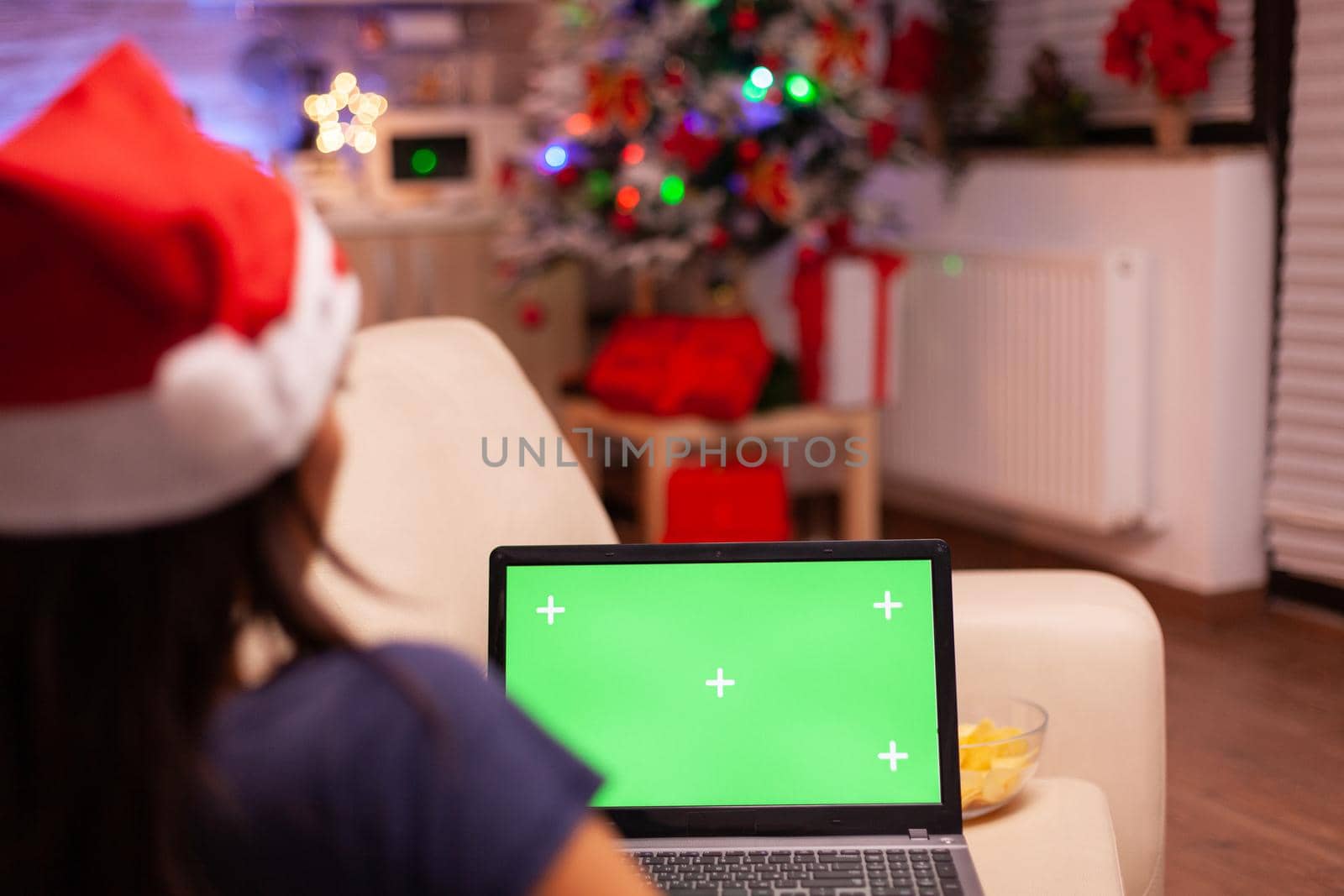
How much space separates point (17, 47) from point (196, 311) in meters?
4.66

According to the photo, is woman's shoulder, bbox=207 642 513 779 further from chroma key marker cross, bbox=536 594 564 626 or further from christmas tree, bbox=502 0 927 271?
christmas tree, bbox=502 0 927 271

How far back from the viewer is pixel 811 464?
473 centimetres

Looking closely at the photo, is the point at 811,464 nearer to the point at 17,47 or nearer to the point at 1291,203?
the point at 1291,203

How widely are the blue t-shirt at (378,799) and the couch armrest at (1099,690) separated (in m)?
1.04

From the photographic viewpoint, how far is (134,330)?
0.63m

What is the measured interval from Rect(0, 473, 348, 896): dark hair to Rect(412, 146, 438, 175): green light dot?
4620 mm

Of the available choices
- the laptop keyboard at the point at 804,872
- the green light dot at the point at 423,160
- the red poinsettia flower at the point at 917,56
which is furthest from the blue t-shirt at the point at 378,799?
the green light dot at the point at 423,160

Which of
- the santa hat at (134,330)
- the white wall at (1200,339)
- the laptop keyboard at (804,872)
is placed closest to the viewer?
the santa hat at (134,330)

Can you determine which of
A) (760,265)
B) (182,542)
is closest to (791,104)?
(760,265)

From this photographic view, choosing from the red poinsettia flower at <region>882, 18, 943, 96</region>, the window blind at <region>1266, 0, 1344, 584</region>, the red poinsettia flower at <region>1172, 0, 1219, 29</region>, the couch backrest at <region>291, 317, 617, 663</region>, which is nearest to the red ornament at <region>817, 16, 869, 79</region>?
the red poinsettia flower at <region>882, 18, 943, 96</region>

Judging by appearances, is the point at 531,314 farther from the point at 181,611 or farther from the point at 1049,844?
the point at 181,611

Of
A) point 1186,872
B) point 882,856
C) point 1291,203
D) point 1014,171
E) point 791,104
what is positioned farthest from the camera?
point 1014,171

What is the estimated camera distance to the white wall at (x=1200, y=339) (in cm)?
340

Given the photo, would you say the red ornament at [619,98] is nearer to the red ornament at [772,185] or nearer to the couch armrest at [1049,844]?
the red ornament at [772,185]
